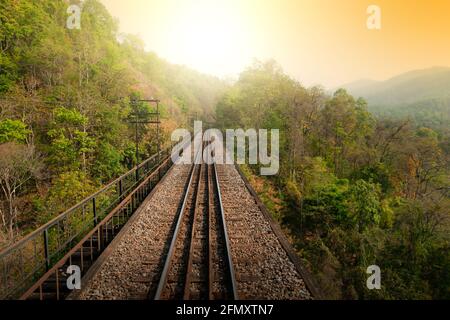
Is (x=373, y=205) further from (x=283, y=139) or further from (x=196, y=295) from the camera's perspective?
(x=196, y=295)

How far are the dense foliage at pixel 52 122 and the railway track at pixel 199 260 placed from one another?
32.9ft

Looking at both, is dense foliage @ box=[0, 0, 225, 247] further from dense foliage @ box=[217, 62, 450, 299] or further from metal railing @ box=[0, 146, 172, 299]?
dense foliage @ box=[217, 62, 450, 299]

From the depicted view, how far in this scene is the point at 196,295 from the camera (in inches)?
203

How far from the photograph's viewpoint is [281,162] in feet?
84.2

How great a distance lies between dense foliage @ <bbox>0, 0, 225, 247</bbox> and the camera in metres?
15.9

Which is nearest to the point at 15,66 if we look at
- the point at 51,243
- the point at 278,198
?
the point at 51,243

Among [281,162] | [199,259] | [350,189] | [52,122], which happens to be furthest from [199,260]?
[281,162]

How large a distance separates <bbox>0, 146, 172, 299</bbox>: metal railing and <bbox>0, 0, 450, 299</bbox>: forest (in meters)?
2.05

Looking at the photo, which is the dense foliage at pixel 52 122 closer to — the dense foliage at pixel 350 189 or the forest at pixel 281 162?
the forest at pixel 281 162

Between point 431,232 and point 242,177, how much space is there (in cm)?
1271

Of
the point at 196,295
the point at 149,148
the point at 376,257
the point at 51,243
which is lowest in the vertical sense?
the point at 376,257

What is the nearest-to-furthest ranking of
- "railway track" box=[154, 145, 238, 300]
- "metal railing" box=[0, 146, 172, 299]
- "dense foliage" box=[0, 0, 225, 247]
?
"metal railing" box=[0, 146, 172, 299] < "railway track" box=[154, 145, 238, 300] < "dense foliage" box=[0, 0, 225, 247]

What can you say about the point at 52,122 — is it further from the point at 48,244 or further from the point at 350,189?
the point at 350,189

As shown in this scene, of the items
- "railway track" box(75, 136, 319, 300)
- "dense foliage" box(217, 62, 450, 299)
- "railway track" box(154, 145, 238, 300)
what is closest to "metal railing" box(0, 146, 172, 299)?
"railway track" box(75, 136, 319, 300)
